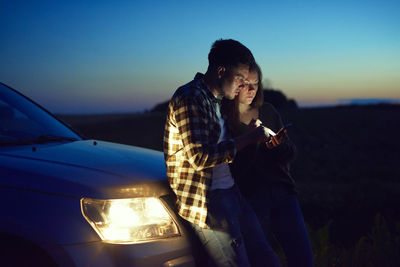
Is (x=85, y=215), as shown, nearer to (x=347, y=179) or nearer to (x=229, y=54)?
(x=229, y=54)

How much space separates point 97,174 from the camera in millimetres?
2088

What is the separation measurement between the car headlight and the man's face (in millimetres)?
690

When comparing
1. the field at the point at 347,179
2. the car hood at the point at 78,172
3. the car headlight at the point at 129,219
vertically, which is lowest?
the field at the point at 347,179

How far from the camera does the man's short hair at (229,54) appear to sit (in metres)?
2.27

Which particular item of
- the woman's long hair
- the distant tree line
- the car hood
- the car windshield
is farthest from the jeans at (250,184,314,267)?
the distant tree line

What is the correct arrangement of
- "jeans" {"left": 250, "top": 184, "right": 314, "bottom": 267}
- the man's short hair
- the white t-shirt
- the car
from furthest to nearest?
"jeans" {"left": 250, "top": 184, "right": 314, "bottom": 267} < the man's short hair < the white t-shirt < the car

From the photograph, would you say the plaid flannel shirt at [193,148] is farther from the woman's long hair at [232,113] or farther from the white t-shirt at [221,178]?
the woman's long hair at [232,113]

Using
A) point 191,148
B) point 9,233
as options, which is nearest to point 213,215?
point 191,148

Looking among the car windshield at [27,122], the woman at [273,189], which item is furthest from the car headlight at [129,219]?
the car windshield at [27,122]

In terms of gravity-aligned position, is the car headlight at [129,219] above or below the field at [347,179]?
above

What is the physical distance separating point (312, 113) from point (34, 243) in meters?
32.9

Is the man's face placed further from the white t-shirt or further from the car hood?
the car hood

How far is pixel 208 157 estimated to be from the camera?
6.51ft

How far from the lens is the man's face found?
228 cm
